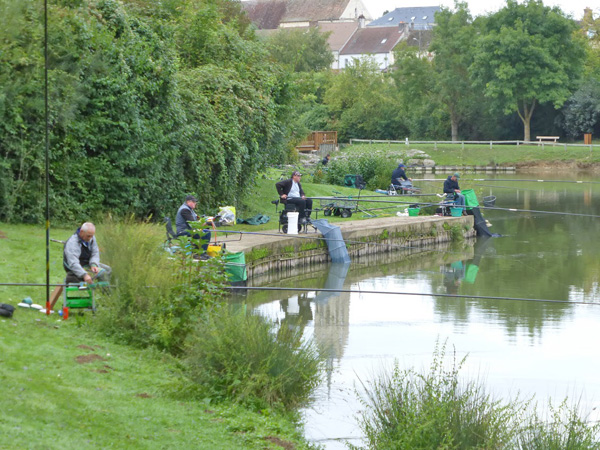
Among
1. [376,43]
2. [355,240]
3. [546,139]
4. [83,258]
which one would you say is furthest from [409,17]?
[83,258]

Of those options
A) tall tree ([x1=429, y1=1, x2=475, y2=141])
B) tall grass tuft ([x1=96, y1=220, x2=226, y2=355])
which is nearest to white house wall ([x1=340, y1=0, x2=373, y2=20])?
tall tree ([x1=429, y1=1, x2=475, y2=141])

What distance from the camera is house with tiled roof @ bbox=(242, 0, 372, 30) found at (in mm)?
112188

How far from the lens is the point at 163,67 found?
18.1 m

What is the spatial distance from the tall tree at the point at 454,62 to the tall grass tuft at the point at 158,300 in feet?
184

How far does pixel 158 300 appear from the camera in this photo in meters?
9.88

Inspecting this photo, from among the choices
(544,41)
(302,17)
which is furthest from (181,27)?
(302,17)

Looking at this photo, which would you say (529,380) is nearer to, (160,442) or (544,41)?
(160,442)

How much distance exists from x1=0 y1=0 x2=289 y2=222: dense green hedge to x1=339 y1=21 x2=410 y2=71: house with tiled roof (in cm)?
7710

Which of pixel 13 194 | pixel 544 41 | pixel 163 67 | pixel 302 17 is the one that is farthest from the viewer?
pixel 302 17

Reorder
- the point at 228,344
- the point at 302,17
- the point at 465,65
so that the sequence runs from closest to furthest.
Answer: the point at 228,344 → the point at 465,65 → the point at 302,17

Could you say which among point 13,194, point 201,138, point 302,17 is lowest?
point 13,194

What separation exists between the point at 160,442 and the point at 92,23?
11.7m

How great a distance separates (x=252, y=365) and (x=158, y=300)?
1890 millimetres

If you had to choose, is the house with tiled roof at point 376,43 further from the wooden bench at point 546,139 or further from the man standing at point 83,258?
the man standing at point 83,258
